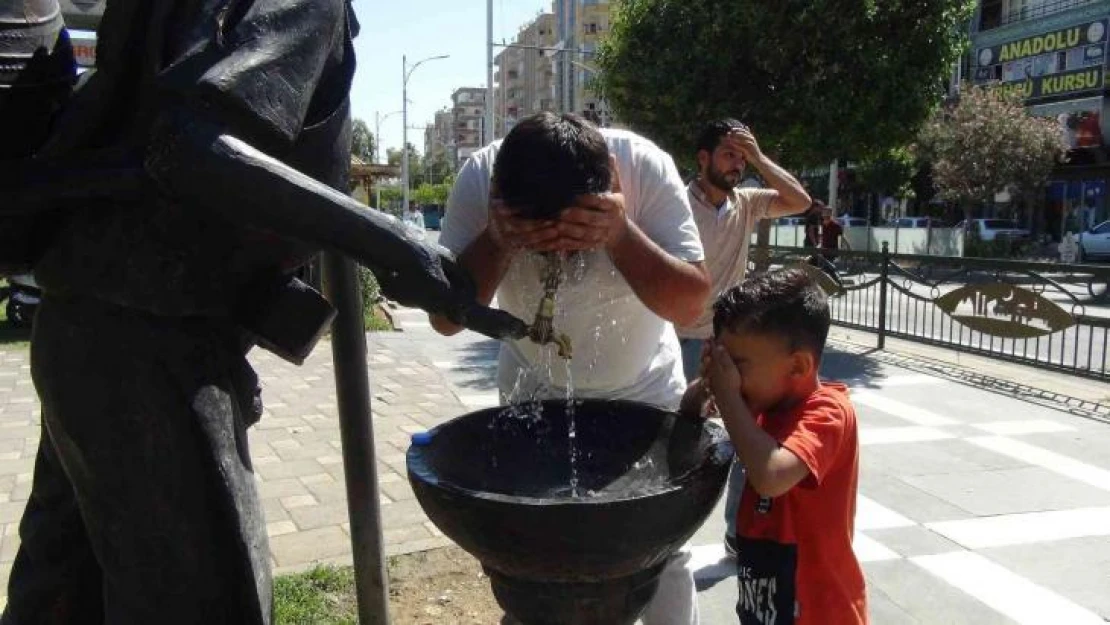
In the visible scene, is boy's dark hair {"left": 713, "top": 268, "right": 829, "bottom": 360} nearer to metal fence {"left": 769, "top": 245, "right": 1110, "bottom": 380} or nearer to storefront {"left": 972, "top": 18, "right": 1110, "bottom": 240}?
metal fence {"left": 769, "top": 245, "right": 1110, "bottom": 380}

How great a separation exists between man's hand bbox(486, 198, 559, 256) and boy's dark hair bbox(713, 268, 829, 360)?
417 mm

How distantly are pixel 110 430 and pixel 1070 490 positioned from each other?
470 cm

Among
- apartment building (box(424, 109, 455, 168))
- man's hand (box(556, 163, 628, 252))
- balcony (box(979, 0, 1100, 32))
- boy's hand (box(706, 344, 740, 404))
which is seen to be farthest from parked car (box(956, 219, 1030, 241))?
apartment building (box(424, 109, 455, 168))

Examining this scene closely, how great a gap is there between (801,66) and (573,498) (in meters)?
8.63

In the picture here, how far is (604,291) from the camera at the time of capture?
2.34 meters

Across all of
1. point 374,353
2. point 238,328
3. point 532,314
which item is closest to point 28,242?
Answer: point 238,328

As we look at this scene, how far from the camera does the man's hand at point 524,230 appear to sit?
6.13ft

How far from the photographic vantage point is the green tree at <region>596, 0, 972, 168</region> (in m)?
9.00

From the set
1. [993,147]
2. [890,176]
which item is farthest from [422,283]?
[890,176]

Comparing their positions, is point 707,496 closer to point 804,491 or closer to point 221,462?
point 804,491

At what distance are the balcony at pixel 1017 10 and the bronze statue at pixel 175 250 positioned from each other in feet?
102

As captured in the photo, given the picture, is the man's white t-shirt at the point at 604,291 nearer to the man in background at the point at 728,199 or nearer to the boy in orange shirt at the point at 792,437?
the boy in orange shirt at the point at 792,437

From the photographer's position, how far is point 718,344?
2.02m

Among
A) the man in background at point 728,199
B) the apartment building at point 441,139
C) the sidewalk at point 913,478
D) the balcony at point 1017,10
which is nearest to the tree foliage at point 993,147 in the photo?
the balcony at point 1017,10
